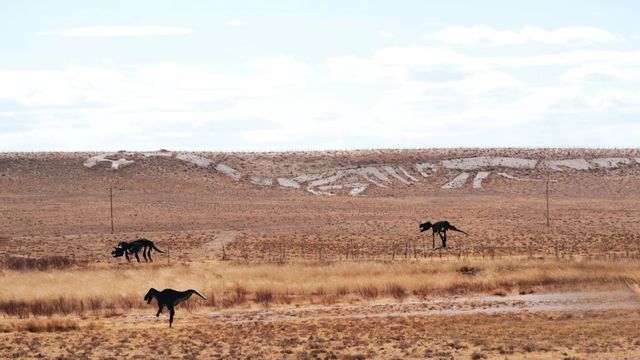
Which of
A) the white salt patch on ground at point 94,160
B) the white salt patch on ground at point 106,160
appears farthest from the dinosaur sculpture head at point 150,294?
the white salt patch on ground at point 94,160

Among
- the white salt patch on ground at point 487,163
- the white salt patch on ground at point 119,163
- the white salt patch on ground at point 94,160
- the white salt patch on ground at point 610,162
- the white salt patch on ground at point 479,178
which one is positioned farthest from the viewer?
the white salt patch on ground at point 610,162

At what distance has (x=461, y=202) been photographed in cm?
9119

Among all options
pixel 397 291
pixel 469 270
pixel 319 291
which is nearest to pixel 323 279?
pixel 319 291

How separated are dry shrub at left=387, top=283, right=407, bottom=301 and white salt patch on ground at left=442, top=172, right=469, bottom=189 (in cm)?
6692

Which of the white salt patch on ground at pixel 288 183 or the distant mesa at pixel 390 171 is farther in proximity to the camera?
the distant mesa at pixel 390 171

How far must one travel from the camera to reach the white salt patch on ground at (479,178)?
106 meters

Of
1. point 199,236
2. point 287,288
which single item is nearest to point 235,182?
point 199,236

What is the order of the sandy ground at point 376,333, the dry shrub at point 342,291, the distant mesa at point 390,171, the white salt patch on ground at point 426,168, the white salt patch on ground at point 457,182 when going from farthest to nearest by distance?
the white salt patch on ground at point 426,168, the distant mesa at point 390,171, the white salt patch on ground at point 457,182, the dry shrub at point 342,291, the sandy ground at point 376,333

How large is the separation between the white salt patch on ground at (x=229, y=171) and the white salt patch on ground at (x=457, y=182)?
23883 millimetres

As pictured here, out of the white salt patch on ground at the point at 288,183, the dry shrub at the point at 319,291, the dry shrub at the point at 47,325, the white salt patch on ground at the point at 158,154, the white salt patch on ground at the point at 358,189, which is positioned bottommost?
the dry shrub at the point at 319,291

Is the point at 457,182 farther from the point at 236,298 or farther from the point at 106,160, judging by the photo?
the point at 236,298

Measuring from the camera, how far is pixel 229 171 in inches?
4515

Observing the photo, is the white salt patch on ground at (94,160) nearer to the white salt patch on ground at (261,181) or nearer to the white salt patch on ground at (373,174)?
the white salt patch on ground at (261,181)

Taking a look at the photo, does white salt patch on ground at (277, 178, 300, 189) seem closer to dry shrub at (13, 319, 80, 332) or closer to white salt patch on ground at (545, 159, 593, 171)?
white salt patch on ground at (545, 159, 593, 171)
